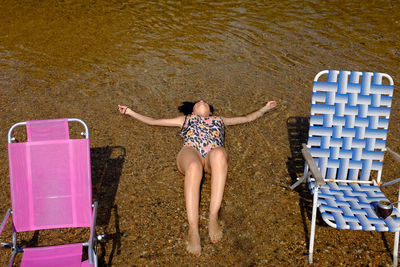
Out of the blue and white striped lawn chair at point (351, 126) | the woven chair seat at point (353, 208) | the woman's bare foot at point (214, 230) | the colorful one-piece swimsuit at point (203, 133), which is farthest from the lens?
the colorful one-piece swimsuit at point (203, 133)

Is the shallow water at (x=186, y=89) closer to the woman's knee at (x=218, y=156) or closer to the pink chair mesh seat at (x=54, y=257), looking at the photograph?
the pink chair mesh seat at (x=54, y=257)

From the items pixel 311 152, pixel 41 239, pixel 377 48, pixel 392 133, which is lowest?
pixel 41 239

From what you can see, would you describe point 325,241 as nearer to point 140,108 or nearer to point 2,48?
point 140,108

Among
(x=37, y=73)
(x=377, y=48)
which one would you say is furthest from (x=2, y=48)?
(x=377, y=48)

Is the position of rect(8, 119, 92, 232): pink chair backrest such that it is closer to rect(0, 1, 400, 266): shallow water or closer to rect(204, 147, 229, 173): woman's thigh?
rect(0, 1, 400, 266): shallow water

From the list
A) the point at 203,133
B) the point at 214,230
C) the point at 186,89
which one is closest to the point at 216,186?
the point at 214,230

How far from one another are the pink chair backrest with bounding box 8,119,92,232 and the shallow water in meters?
0.58

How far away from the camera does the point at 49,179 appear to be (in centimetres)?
318

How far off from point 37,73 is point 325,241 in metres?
6.74

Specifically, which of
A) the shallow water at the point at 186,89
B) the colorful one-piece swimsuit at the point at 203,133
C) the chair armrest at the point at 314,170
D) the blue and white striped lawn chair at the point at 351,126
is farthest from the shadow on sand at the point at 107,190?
the blue and white striped lawn chair at the point at 351,126

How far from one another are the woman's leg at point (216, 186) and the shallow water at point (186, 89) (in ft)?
0.44

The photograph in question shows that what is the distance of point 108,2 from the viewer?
1285cm

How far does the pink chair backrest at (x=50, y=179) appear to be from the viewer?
122 inches

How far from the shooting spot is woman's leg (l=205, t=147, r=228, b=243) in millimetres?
3506
